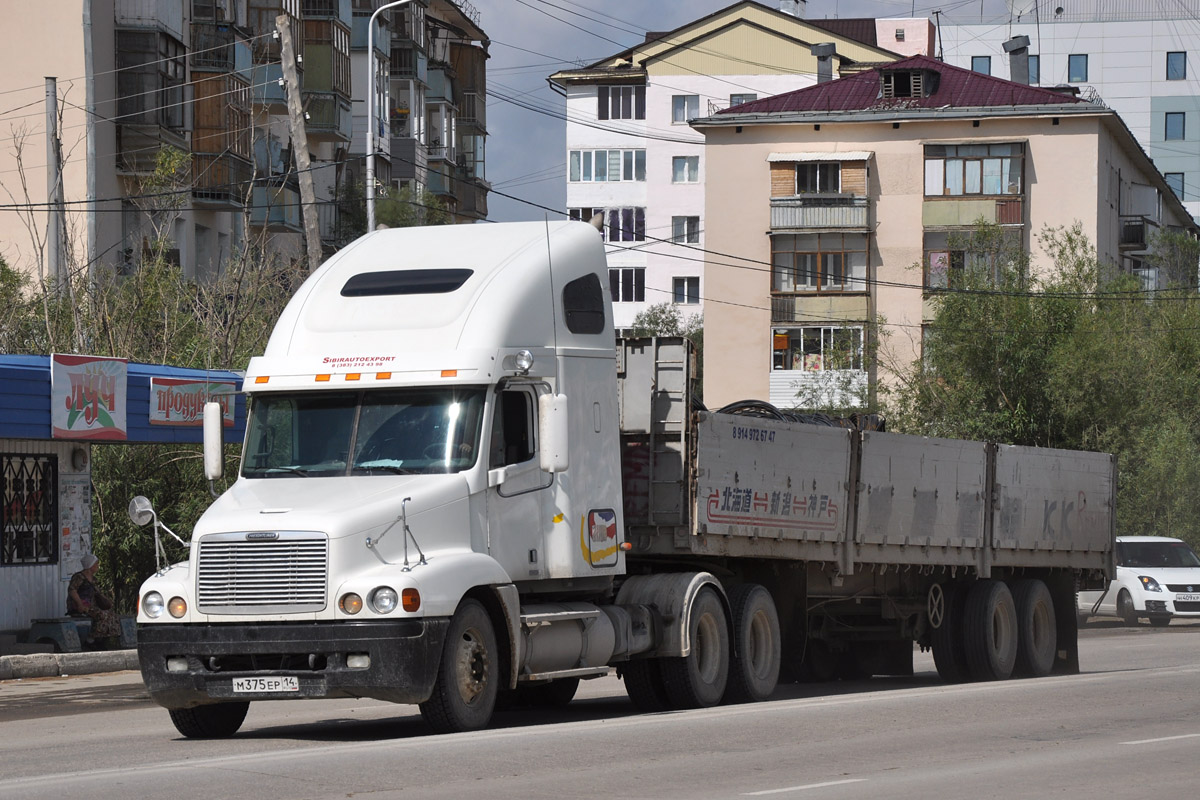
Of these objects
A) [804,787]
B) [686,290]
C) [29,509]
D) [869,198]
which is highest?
[869,198]

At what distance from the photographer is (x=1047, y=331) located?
44656 mm

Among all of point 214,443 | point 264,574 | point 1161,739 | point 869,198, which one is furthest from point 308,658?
point 869,198

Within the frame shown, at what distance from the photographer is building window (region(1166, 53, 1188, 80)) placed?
99000 mm

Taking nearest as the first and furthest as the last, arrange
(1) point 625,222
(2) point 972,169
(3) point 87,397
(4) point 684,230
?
(3) point 87,397
(2) point 972,169
(4) point 684,230
(1) point 625,222

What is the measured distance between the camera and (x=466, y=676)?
1229cm

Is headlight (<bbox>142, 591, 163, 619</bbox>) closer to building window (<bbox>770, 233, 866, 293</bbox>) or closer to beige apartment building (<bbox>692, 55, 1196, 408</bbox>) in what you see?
beige apartment building (<bbox>692, 55, 1196, 408</bbox>)

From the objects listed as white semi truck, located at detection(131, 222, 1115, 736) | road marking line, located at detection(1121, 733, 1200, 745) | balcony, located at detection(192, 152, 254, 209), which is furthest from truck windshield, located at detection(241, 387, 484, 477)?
balcony, located at detection(192, 152, 254, 209)

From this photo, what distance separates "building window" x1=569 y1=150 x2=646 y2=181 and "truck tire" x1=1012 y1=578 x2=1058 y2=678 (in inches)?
2743

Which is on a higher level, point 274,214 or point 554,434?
point 274,214

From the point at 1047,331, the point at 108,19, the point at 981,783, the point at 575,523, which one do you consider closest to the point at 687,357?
the point at 575,523

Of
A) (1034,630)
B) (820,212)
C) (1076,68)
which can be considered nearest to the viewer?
(1034,630)

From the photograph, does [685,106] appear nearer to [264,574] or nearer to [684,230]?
[684,230]

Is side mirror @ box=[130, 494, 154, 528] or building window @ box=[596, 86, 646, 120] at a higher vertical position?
building window @ box=[596, 86, 646, 120]

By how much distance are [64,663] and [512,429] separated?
32.6ft
